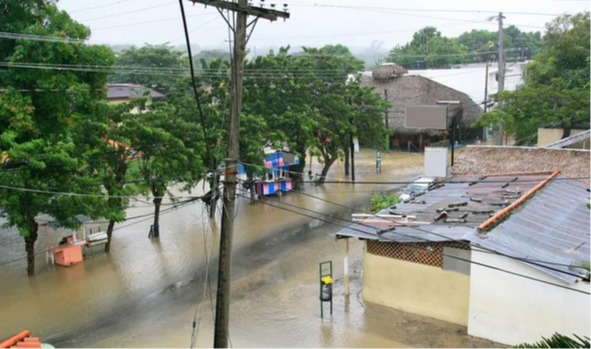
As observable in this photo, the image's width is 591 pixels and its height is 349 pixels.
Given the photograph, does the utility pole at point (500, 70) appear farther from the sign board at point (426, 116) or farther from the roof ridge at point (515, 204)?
the roof ridge at point (515, 204)

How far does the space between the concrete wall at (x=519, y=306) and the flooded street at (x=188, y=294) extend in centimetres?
67

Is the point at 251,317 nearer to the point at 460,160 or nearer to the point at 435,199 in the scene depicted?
the point at 435,199

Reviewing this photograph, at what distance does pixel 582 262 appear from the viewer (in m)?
10.9

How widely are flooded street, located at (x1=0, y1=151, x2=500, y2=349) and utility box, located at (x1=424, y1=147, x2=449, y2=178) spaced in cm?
735

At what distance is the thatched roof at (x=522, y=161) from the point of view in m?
18.0

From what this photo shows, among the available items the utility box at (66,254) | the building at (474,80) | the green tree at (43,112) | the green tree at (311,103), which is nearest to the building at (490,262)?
the green tree at (43,112)

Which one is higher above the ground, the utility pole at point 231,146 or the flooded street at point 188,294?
the utility pole at point 231,146

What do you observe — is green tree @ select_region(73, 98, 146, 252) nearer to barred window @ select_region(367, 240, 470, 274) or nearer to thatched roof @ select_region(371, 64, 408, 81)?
barred window @ select_region(367, 240, 470, 274)

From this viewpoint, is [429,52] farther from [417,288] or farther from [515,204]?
[417,288]

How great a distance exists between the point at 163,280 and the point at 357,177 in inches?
658

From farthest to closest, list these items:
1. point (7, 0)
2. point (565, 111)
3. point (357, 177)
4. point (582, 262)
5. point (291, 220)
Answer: point (357, 177)
point (565, 111)
point (291, 220)
point (7, 0)
point (582, 262)

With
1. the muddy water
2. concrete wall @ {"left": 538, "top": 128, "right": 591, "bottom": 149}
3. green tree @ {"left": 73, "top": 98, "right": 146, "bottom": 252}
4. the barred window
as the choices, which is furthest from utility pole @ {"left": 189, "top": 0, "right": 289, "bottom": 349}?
concrete wall @ {"left": 538, "top": 128, "right": 591, "bottom": 149}

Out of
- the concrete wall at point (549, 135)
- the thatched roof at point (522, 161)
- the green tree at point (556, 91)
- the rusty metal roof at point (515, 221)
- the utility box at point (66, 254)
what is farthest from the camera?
the concrete wall at point (549, 135)

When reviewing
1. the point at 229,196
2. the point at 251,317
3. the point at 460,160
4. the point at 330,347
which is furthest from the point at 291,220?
the point at 229,196
